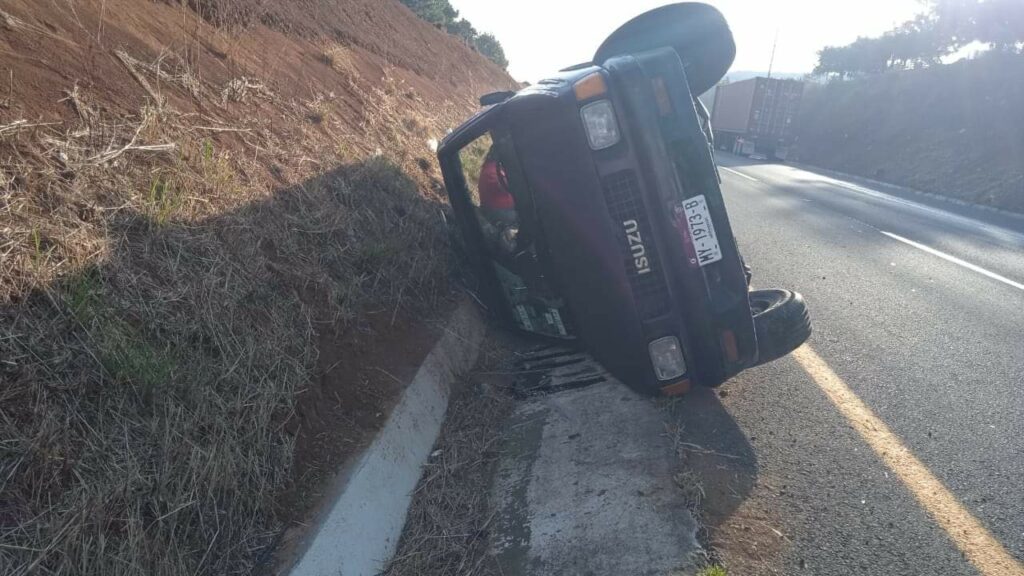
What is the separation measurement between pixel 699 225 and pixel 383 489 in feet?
7.39

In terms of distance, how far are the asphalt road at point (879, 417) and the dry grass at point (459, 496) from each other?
1133mm

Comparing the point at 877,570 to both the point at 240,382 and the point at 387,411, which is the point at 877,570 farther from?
the point at 240,382

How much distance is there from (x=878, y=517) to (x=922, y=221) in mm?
10336

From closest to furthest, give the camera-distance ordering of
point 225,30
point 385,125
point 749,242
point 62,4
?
point 62,4 → point 225,30 → point 385,125 → point 749,242

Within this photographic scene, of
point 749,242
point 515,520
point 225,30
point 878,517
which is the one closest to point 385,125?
point 225,30

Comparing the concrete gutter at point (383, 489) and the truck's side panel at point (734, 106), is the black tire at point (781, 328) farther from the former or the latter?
the truck's side panel at point (734, 106)

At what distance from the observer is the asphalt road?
289 cm

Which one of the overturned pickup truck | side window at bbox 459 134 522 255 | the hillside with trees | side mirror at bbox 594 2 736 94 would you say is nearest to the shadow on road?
the overturned pickup truck

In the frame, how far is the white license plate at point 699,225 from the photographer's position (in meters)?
3.72

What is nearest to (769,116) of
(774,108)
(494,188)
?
(774,108)

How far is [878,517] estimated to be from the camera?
3.05m

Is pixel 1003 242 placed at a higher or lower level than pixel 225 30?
lower

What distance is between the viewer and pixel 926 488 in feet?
10.7

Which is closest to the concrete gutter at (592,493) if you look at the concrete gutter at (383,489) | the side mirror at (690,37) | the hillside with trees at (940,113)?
the concrete gutter at (383,489)
